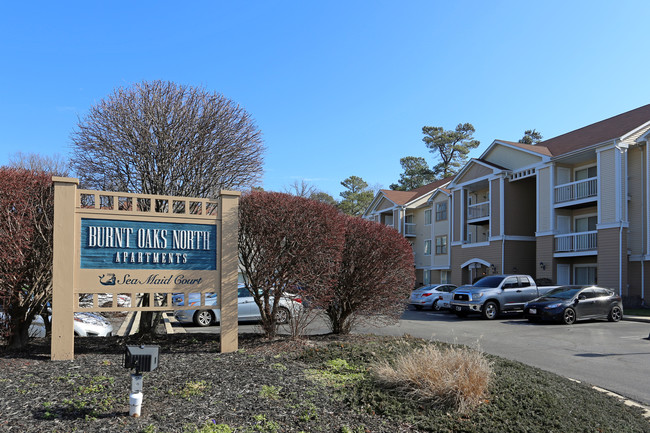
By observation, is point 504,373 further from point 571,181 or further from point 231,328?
point 571,181

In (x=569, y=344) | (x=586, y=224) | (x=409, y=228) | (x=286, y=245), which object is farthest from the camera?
(x=409, y=228)

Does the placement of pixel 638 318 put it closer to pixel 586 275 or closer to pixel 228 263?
pixel 586 275

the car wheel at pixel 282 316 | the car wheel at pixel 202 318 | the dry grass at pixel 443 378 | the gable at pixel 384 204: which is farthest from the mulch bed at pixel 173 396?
the gable at pixel 384 204

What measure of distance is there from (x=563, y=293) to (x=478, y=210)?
14909 millimetres

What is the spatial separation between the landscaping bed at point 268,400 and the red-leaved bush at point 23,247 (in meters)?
0.61

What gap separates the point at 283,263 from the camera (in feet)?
27.8

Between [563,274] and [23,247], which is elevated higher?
[23,247]

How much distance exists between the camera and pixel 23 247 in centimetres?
724

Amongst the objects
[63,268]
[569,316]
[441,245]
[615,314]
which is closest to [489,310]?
[569,316]

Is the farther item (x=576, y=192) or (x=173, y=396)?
(x=576, y=192)

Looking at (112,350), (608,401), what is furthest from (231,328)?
(608,401)

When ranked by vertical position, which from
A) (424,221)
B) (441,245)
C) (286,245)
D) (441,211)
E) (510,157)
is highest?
(510,157)

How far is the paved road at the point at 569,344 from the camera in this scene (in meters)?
8.71

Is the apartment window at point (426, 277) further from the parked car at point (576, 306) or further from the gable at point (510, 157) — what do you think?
the parked car at point (576, 306)
